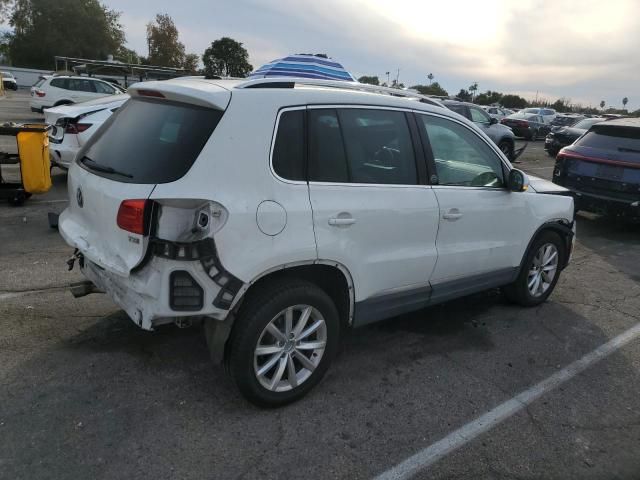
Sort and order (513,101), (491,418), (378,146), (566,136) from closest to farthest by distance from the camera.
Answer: (491,418) → (378,146) → (566,136) → (513,101)

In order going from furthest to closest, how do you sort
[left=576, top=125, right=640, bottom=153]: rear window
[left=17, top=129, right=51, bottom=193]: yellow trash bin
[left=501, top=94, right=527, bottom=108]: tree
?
[left=501, top=94, right=527, bottom=108]: tree → [left=576, top=125, right=640, bottom=153]: rear window → [left=17, top=129, right=51, bottom=193]: yellow trash bin

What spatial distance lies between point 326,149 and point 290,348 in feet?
3.99

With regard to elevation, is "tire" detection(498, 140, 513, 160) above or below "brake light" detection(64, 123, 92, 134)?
below

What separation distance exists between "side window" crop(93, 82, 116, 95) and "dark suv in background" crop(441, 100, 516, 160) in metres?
13.3

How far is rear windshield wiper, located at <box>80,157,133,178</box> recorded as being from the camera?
288 centimetres

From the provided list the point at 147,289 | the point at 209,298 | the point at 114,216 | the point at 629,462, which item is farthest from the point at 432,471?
the point at 114,216

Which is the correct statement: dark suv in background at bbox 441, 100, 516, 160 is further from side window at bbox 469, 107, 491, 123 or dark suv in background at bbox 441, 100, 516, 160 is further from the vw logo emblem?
the vw logo emblem

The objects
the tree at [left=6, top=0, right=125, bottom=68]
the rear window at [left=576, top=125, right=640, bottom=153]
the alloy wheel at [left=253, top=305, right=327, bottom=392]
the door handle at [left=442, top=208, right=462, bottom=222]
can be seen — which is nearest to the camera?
the alloy wheel at [left=253, top=305, right=327, bottom=392]

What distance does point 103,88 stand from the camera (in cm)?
2042

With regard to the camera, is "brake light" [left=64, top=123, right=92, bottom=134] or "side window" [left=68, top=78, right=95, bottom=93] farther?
"side window" [left=68, top=78, right=95, bottom=93]

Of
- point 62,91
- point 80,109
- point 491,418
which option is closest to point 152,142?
point 491,418

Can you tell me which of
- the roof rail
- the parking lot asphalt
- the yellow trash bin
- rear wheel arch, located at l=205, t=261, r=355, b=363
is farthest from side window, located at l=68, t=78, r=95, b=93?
rear wheel arch, located at l=205, t=261, r=355, b=363

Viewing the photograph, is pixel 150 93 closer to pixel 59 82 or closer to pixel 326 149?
pixel 326 149

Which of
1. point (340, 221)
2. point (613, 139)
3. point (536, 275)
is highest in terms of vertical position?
point (613, 139)
